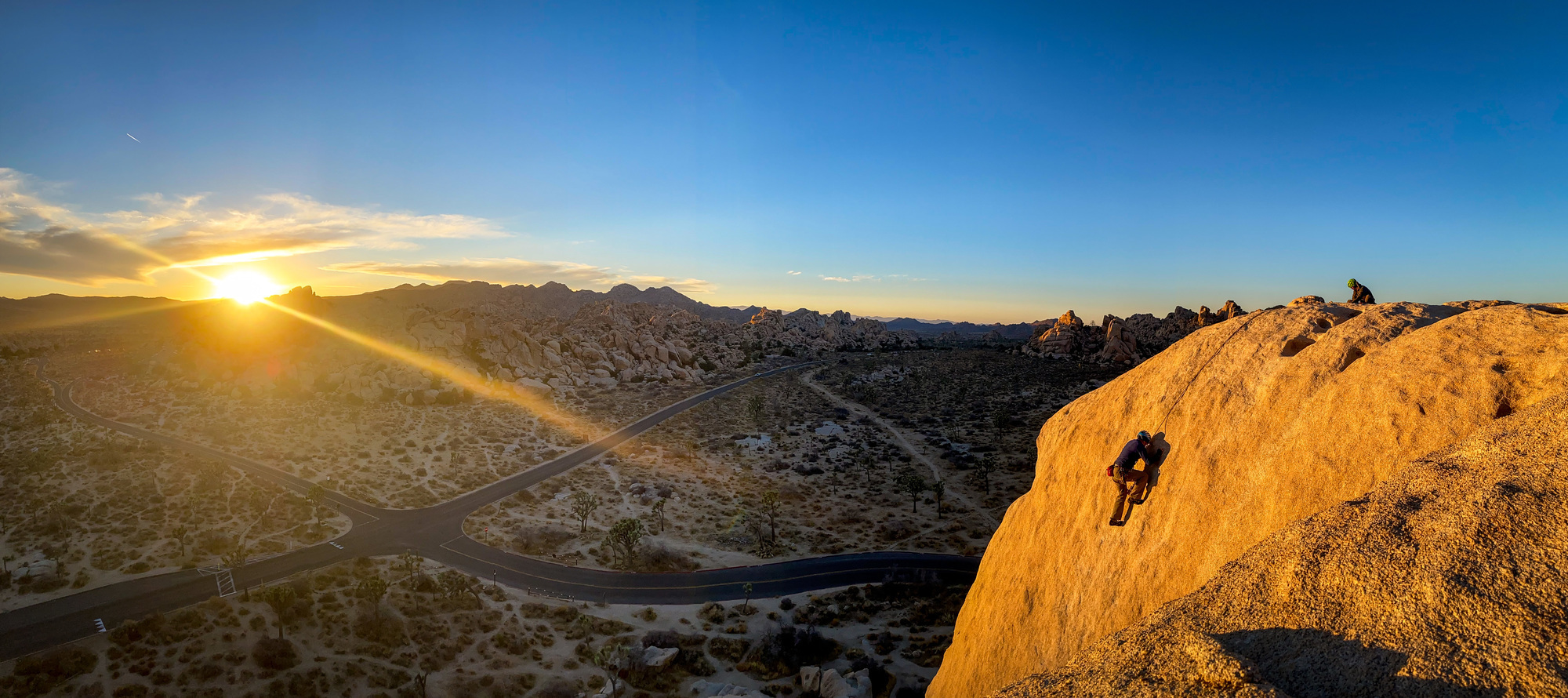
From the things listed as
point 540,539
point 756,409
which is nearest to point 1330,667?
point 540,539

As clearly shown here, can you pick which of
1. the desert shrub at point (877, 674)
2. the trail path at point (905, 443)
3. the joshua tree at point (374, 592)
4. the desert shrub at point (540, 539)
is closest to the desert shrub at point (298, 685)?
the joshua tree at point (374, 592)

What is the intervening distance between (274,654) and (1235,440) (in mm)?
39199

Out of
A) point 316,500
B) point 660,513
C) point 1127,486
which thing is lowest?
point 660,513

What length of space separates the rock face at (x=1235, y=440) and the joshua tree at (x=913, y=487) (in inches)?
1567

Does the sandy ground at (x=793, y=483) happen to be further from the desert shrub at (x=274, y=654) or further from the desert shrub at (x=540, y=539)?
the desert shrub at (x=274, y=654)

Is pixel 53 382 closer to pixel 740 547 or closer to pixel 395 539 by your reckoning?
pixel 395 539

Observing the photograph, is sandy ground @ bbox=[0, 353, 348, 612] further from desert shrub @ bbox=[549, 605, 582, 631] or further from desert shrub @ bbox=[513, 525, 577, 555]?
desert shrub @ bbox=[549, 605, 582, 631]

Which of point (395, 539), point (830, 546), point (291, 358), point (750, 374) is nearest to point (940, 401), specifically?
point (750, 374)

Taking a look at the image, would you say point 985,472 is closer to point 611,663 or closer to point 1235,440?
point 611,663

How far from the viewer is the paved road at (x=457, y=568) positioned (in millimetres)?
30266

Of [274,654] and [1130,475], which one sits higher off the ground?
[1130,475]

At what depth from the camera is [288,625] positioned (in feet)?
98.7

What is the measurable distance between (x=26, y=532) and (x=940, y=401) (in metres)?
96.5

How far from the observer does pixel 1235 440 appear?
9953 mm
